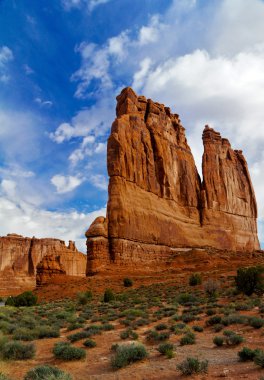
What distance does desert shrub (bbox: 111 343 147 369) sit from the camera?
27.2 feet

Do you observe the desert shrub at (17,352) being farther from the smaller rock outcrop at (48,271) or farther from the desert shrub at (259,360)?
the smaller rock outcrop at (48,271)

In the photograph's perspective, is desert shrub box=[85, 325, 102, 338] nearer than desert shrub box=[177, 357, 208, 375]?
No

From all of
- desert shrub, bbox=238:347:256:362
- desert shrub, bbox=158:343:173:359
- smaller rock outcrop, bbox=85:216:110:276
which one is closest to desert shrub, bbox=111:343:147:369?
desert shrub, bbox=158:343:173:359

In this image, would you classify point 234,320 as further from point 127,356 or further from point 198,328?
point 127,356

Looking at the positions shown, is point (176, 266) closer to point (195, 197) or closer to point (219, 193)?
point (195, 197)

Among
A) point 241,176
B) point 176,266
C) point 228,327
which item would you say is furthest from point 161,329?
point 241,176

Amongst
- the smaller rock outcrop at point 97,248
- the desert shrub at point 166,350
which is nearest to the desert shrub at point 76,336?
the desert shrub at point 166,350

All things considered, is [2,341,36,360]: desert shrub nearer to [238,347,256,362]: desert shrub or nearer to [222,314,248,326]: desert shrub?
[238,347,256,362]: desert shrub

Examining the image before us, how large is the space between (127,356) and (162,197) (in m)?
47.0

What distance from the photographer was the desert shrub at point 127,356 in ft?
27.2

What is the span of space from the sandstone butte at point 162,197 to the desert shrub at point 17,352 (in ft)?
104

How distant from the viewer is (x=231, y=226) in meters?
66.2

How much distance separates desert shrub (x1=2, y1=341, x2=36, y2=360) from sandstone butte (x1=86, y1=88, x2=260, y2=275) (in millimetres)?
31715

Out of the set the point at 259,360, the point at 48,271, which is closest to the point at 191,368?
the point at 259,360
